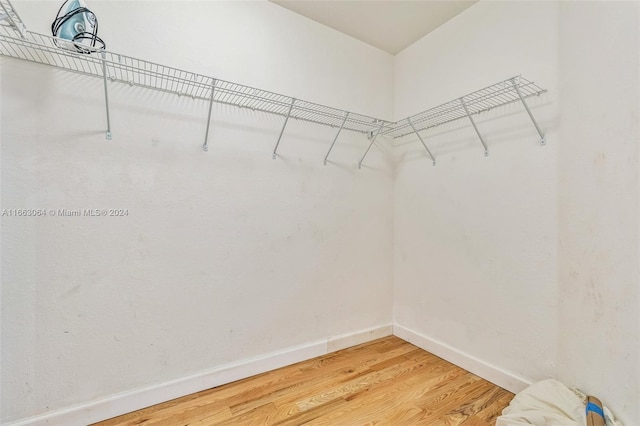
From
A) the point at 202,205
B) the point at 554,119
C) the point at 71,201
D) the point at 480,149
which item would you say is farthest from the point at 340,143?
the point at 71,201

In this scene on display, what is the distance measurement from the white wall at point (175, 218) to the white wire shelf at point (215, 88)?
0.06m

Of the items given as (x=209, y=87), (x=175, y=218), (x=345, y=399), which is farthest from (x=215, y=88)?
(x=345, y=399)

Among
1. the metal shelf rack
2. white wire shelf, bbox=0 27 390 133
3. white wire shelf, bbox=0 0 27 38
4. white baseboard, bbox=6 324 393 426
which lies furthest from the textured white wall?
white wire shelf, bbox=0 0 27 38

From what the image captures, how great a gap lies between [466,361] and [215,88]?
211 cm

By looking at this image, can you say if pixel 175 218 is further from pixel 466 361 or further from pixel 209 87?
pixel 466 361

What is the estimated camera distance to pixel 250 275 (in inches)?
65.4

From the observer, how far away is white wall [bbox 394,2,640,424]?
1101mm

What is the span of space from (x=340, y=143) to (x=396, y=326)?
1.47m

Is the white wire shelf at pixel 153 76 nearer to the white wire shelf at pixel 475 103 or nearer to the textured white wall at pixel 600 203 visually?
the white wire shelf at pixel 475 103

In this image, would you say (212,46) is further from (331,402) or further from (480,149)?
(331,402)

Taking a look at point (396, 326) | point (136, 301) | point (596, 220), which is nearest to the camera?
point (596, 220)

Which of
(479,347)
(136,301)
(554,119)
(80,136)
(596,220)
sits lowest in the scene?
(479,347)

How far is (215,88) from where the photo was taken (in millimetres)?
1432

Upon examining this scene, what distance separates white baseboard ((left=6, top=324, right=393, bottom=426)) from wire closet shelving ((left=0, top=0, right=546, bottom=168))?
1218 mm
